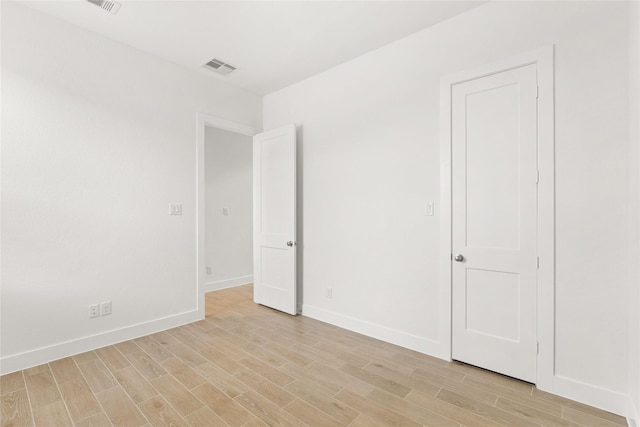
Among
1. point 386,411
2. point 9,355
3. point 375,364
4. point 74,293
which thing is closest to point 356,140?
point 375,364

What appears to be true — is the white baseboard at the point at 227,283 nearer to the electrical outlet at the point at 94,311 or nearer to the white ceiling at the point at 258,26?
the electrical outlet at the point at 94,311

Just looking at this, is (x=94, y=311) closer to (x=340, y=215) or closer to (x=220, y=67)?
(x=340, y=215)

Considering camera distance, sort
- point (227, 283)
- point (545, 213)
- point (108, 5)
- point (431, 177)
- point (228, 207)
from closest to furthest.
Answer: point (545, 213) < point (108, 5) < point (431, 177) < point (227, 283) < point (228, 207)

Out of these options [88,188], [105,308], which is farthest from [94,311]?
[88,188]

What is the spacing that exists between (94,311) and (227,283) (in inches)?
94.7

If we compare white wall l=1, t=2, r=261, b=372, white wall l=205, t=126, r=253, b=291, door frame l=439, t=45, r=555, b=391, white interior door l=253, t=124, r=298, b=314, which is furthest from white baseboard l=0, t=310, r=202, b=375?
door frame l=439, t=45, r=555, b=391

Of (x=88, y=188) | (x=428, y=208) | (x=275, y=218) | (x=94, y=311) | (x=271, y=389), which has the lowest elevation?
(x=271, y=389)

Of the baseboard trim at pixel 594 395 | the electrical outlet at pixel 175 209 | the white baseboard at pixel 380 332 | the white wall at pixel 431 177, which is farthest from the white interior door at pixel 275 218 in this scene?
the baseboard trim at pixel 594 395

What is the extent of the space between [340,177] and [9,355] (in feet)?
10.3

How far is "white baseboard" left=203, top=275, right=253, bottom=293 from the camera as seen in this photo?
4.89m

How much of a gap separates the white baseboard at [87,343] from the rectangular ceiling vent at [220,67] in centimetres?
275

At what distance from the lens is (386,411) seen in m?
1.89

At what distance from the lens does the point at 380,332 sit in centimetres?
296

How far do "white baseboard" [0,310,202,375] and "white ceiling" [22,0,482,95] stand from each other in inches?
108
